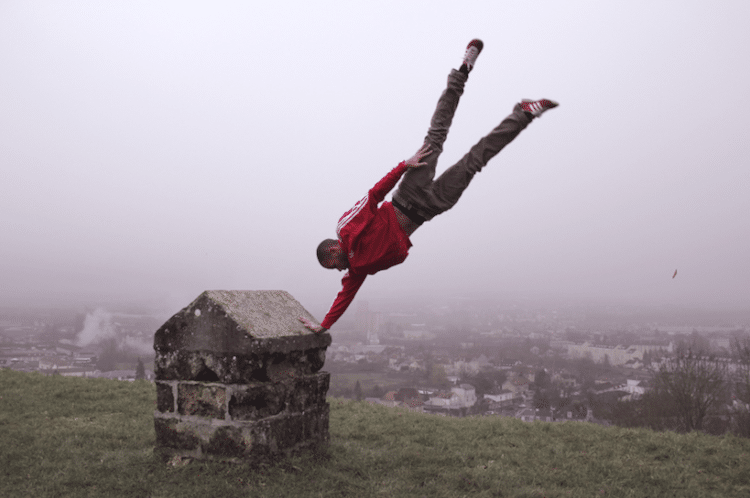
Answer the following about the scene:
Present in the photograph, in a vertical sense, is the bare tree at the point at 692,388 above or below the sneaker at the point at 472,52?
below

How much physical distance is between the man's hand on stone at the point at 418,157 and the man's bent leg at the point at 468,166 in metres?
0.33

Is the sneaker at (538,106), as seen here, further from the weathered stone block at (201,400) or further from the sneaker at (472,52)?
the weathered stone block at (201,400)

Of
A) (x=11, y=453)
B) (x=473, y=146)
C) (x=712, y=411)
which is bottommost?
(x=712, y=411)

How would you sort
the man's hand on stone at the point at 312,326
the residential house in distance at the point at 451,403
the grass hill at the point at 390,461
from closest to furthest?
1. the grass hill at the point at 390,461
2. the man's hand on stone at the point at 312,326
3. the residential house in distance at the point at 451,403

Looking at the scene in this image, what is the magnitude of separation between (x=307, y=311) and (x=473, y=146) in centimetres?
312

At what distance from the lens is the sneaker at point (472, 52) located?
4965mm

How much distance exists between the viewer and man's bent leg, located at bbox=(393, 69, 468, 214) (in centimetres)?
499

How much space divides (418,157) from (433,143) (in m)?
0.31

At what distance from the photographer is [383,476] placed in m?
5.04

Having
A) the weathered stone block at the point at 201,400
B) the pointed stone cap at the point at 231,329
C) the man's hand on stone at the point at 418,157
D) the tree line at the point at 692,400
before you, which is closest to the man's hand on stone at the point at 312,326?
the pointed stone cap at the point at 231,329

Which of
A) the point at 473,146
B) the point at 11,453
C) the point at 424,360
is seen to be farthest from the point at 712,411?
the point at 11,453

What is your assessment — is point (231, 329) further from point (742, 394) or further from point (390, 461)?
point (742, 394)

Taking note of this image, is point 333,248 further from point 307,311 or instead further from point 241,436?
point 241,436

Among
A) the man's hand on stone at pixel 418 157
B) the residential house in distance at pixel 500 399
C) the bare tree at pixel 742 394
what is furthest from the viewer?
the bare tree at pixel 742 394
